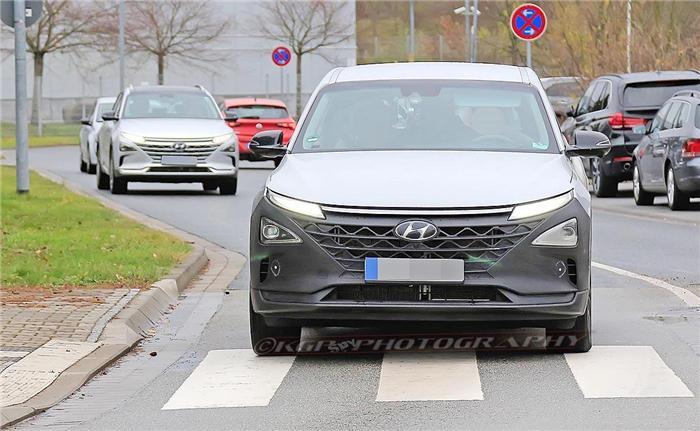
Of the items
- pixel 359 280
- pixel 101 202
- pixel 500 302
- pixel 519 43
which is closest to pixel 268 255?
pixel 359 280

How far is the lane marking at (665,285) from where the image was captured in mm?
11742

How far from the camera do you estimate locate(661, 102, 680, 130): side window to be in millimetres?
22441

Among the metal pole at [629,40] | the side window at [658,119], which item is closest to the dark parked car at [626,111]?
the side window at [658,119]

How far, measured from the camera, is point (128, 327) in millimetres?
10391

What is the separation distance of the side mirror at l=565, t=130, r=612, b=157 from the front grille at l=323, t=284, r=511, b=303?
63.8 inches

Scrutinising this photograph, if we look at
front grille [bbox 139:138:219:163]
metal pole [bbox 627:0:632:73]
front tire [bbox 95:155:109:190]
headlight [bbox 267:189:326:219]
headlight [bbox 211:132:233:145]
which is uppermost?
metal pole [bbox 627:0:632:73]

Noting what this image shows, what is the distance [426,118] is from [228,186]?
52.9ft

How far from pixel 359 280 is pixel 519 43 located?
5662 cm

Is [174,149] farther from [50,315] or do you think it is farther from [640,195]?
[50,315]

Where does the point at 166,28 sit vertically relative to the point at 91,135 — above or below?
above

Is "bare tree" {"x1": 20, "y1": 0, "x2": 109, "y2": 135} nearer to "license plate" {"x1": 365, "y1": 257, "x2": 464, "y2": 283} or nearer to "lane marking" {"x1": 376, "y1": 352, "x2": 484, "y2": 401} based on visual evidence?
"lane marking" {"x1": 376, "y1": 352, "x2": 484, "y2": 401}

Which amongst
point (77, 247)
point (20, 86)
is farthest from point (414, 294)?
point (20, 86)

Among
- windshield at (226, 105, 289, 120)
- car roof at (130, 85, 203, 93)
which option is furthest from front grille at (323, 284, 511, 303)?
windshield at (226, 105, 289, 120)

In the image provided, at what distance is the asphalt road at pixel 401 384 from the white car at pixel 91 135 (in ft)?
64.0
